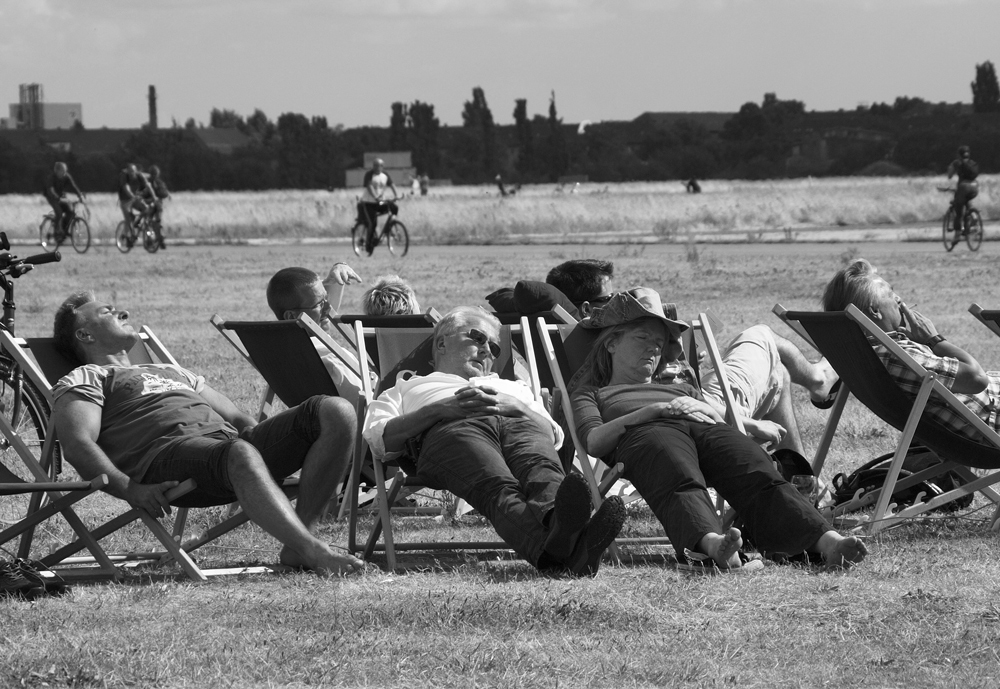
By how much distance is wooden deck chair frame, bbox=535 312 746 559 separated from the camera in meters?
4.89

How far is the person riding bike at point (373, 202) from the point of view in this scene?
20.3 m

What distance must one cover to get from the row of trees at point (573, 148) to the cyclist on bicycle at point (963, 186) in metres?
66.3

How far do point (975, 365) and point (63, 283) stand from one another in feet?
42.5

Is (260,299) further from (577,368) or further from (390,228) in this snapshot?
(577,368)

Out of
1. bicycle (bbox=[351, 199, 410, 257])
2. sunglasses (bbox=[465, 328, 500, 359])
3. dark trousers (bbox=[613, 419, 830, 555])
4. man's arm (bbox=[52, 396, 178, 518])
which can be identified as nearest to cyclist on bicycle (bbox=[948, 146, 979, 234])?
bicycle (bbox=[351, 199, 410, 257])

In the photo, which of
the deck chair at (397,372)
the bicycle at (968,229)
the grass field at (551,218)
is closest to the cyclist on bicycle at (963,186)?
the bicycle at (968,229)

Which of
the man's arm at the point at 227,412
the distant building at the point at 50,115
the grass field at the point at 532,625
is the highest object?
the distant building at the point at 50,115

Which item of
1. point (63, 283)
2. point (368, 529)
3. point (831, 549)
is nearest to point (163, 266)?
point (63, 283)

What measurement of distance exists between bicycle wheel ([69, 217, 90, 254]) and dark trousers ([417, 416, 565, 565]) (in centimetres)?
1811

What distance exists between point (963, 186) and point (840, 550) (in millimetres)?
16062

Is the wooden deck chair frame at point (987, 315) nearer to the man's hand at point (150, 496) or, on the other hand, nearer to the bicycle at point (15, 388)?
the man's hand at point (150, 496)

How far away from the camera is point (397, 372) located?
17.2 ft

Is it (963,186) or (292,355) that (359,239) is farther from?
(292,355)

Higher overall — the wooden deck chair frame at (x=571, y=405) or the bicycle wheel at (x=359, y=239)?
the wooden deck chair frame at (x=571, y=405)
